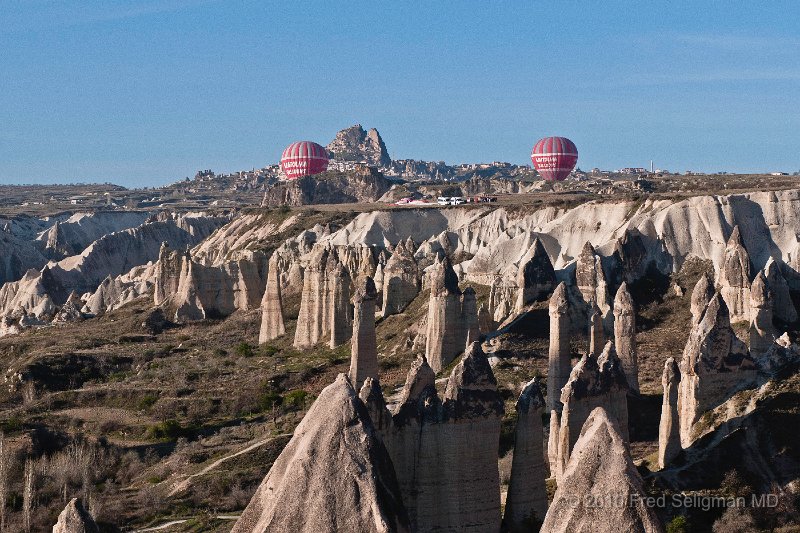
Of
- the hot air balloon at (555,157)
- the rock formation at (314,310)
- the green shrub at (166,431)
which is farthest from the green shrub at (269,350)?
the hot air balloon at (555,157)

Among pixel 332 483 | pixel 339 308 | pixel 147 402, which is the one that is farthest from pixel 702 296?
pixel 332 483

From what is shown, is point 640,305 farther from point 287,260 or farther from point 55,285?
point 55,285

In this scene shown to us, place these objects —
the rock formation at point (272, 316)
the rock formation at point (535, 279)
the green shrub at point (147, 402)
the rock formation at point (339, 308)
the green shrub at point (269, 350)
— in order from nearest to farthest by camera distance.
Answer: the rock formation at point (535, 279)
the green shrub at point (147, 402)
the rock formation at point (339, 308)
the green shrub at point (269, 350)
the rock formation at point (272, 316)

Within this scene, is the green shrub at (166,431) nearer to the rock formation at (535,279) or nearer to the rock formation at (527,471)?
the rock formation at (535,279)

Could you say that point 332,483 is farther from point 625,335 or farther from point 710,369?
point 625,335

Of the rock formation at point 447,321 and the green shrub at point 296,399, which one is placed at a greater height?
the rock formation at point 447,321

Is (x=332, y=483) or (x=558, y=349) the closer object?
(x=332, y=483)

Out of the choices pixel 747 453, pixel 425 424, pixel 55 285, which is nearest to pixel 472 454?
pixel 425 424
